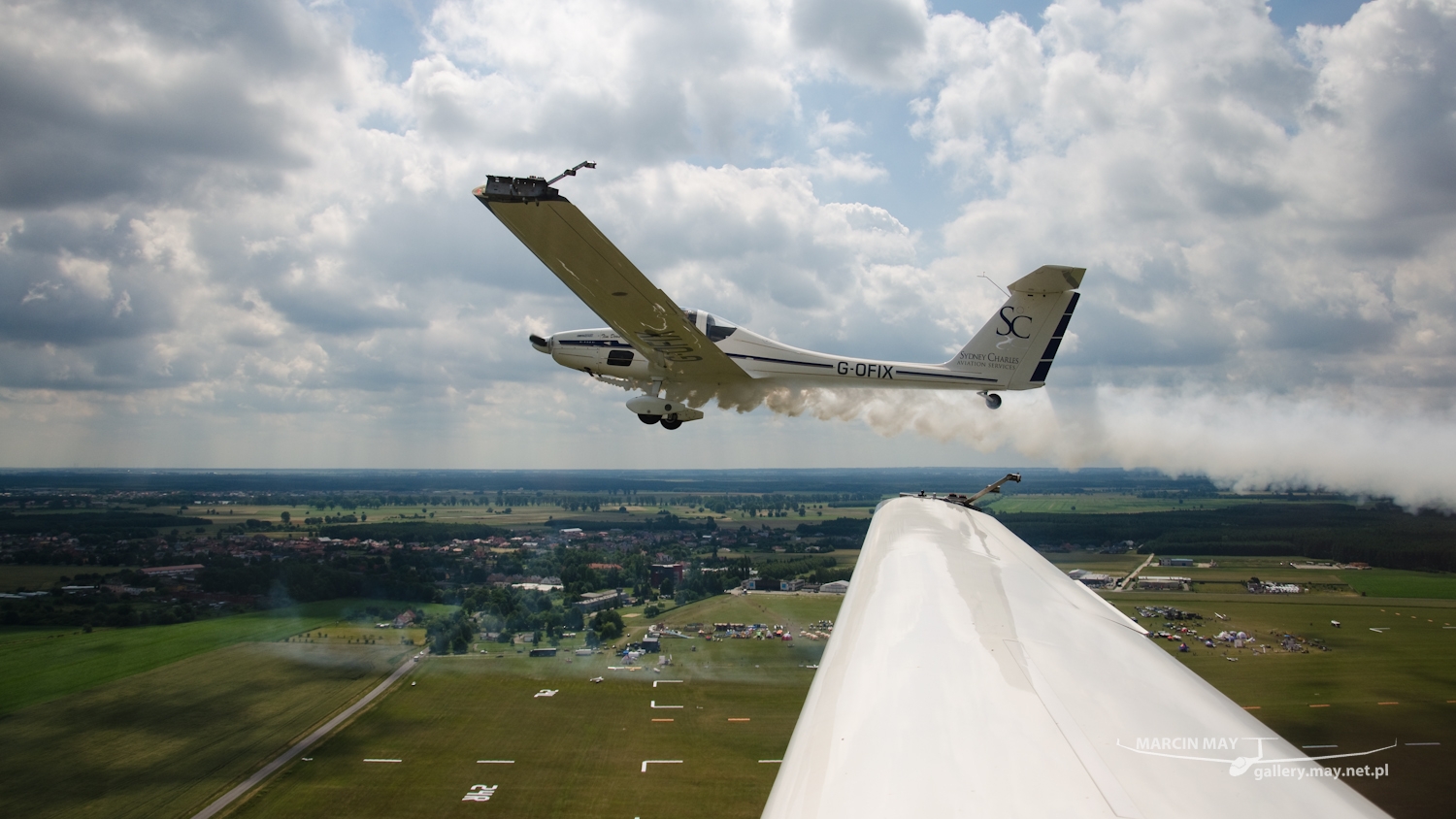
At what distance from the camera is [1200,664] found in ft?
81.3

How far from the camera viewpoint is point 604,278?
38.6 ft

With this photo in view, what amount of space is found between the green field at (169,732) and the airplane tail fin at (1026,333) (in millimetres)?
30056

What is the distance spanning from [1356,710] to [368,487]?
86665 mm

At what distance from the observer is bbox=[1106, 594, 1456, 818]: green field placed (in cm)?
1855

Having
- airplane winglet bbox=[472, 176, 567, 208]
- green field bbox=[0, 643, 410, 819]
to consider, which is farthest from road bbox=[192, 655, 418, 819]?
airplane winglet bbox=[472, 176, 567, 208]

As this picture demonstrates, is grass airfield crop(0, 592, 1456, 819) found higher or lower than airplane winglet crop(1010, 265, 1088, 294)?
lower

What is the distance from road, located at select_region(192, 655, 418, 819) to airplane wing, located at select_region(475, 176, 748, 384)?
2452 centimetres

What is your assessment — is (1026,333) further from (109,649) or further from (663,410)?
(109,649)

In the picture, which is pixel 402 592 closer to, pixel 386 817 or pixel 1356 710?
pixel 386 817

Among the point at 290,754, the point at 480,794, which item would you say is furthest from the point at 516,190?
the point at 290,754
